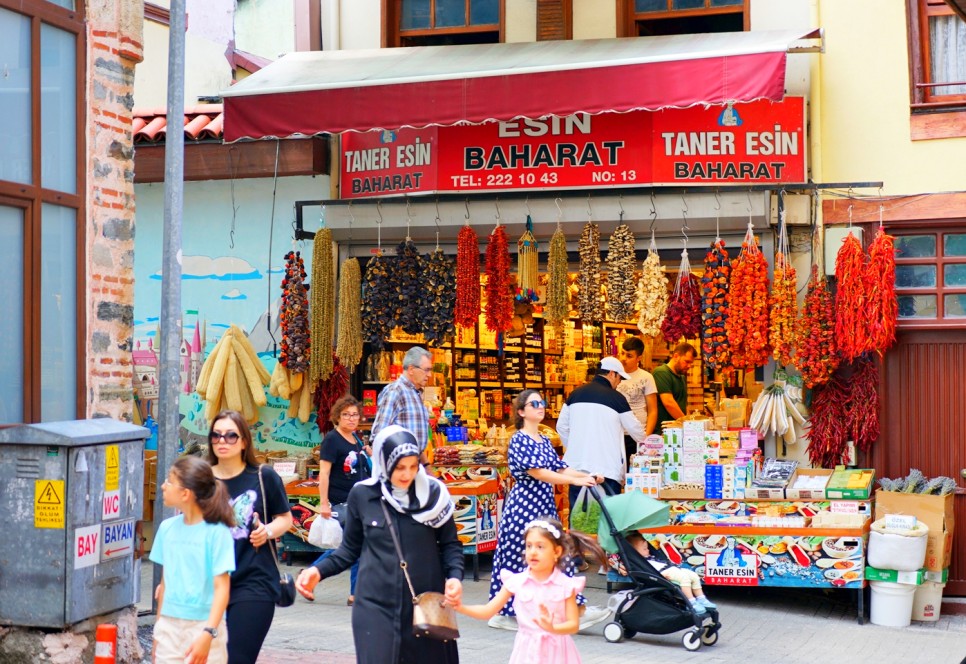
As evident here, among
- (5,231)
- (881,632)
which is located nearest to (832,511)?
(881,632)

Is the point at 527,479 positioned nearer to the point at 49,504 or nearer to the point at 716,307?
the point at 716,307

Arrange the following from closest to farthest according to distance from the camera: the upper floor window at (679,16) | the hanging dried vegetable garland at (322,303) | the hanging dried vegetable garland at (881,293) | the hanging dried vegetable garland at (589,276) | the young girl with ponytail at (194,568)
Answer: the young girl with ponytail at (194,568)
the hanging dried vegetable garland at (881,293)
the hanging dried vegetable garland at (589,276)
the upper floor window at (679,16)
the hanging dried vegetable garland at (322,303)

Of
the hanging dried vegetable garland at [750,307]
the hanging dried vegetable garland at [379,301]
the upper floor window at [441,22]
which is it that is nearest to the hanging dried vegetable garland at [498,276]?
the hanging dried vegetable garland at [379,301]

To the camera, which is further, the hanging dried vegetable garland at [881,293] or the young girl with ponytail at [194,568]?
the hanging dried vegetable garland at [881,293]

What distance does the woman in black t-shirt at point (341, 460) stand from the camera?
10016 mm

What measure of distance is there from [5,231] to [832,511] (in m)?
6.82

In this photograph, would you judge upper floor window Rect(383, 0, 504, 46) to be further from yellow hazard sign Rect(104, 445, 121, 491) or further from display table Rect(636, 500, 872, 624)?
yellow hazard sign Rect(104, 445, 121, 491)

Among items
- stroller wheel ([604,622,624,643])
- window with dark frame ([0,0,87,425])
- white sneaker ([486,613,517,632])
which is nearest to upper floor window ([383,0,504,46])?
window with dark frame ([0,0,87,425])

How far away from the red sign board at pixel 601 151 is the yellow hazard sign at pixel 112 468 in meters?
Answer: 5.20

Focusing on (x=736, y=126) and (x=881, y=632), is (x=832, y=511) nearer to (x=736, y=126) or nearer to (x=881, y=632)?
(x=881, y=632)

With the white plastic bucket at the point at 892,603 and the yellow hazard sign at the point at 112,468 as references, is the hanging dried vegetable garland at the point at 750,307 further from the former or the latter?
the yellow hazard sign at the point at 112,468

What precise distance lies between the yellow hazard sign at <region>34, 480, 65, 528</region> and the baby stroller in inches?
152

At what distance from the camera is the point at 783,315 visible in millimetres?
11500

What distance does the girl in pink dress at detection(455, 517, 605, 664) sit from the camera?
6.25 meters
